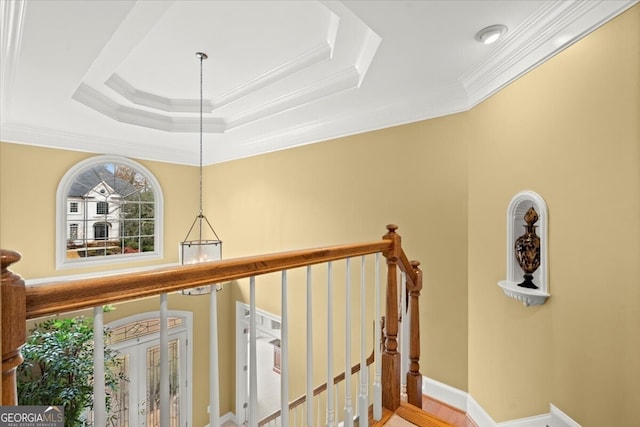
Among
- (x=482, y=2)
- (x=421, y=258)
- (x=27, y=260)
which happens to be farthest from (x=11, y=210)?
(x=482, y=2)

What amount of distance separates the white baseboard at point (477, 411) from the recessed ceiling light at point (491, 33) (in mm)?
2293

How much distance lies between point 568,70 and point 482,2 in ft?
2.06

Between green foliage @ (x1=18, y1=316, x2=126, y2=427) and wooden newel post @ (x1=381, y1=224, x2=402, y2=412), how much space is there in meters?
2.33

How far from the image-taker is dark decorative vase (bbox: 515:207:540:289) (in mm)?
1965

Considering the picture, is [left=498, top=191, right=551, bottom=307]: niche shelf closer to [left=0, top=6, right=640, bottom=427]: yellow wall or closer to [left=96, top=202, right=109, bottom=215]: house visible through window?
[left=0, top=6, right=640, bottom=427]: yellow wall

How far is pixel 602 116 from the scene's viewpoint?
1.52 metres

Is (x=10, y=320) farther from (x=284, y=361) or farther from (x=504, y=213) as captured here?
(x=504, y=213)

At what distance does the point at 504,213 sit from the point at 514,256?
0.31 m

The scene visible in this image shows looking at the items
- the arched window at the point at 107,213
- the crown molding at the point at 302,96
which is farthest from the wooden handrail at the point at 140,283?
the arched window at the point at 107,213

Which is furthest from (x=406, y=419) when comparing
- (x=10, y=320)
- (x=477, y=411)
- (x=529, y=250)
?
(x=10, y=320)

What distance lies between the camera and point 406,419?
1631 mm

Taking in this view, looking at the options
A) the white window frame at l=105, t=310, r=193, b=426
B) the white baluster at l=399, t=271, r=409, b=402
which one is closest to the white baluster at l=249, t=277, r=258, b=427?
the white baluster at l=399, t=271, r=409, b=402

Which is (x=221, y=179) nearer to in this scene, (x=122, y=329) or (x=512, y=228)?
(x=122, y=329)

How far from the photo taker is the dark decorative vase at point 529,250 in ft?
6.45
